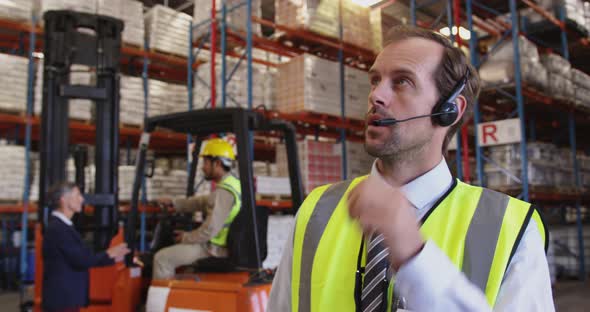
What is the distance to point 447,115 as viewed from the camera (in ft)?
4.26

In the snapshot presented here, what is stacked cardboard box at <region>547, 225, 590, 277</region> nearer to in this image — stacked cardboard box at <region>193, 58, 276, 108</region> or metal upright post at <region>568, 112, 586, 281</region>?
metal upright post at <region>568, 112, 586, 281</region>

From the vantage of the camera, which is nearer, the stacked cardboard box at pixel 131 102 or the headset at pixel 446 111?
the headset at pixel 446 111

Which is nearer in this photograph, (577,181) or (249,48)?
(249,48)

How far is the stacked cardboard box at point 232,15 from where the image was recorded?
31.0ft

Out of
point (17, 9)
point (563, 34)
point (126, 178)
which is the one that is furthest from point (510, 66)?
point (17, 9)

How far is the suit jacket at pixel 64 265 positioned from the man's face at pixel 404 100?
2.88m

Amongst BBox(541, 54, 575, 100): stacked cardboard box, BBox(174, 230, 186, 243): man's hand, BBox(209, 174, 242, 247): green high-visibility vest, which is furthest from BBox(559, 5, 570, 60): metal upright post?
BBox(174, 230, 186, 243): man's hand

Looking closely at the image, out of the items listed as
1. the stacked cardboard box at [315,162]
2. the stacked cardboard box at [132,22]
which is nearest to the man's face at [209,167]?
the stacked cardboard box at [315,162]

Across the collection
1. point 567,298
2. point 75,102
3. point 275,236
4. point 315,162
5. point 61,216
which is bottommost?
point 567,298

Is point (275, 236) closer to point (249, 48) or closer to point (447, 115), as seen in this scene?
point (249, 48)

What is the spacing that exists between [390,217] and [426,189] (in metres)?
0.39

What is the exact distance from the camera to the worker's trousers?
3807 mm

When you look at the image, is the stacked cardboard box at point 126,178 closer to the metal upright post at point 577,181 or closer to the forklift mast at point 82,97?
the forklift mast at point 82,97

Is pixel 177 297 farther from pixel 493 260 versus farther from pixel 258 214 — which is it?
pixel 493 260
